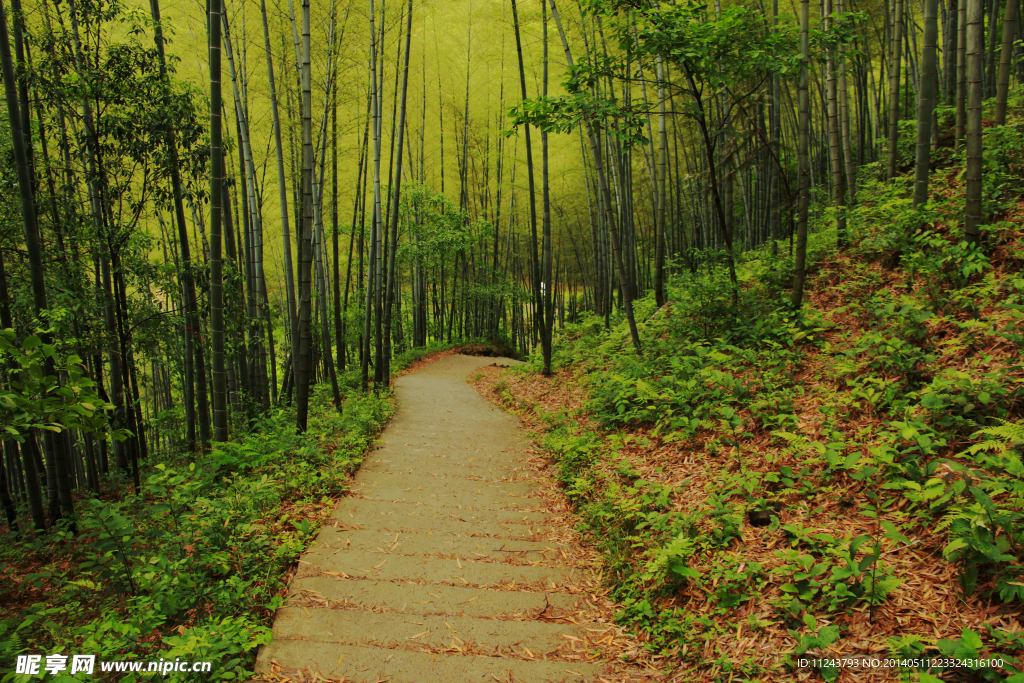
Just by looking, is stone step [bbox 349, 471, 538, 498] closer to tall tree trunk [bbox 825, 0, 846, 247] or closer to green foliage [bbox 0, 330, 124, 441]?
green foliage [bbox 0, 330, 124, 441]

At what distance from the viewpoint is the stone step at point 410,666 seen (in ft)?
6.18

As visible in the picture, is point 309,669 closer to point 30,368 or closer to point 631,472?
point 30,368

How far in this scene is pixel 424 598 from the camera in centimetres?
237

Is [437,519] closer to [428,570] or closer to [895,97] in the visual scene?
[428,570]

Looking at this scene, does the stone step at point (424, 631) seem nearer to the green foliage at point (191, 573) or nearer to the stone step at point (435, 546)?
the green foliage at point (191, 573)

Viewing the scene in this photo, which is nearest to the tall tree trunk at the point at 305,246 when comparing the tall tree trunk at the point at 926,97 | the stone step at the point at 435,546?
the stone step at the point at 435,546

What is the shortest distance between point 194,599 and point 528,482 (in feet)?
8.10

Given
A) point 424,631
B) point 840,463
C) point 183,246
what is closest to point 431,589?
point 424,631

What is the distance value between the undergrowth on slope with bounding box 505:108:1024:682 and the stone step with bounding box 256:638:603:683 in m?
0.47

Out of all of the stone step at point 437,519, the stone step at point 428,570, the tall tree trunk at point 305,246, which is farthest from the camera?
the tall tree trunk at point 305,246

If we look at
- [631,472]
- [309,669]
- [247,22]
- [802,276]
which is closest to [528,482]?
[631,472]

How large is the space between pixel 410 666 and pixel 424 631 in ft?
0.70

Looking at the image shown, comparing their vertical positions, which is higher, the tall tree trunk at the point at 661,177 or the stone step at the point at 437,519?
the tall tree trunk at the point at 661,177

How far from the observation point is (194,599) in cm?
211
